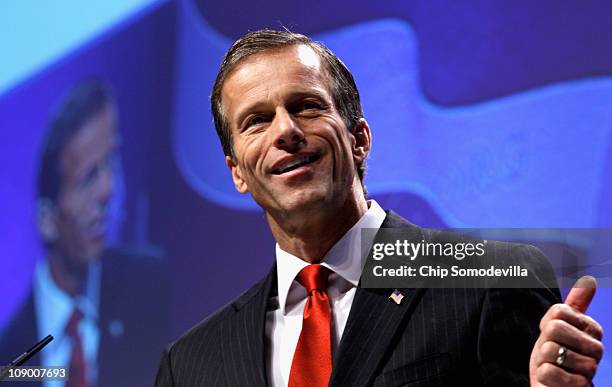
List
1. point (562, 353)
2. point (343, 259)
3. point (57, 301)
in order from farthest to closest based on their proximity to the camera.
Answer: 1. point (57, 301)
2. point (343, 259)
3. point (562, 353)

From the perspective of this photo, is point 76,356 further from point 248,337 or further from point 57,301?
point 248,337

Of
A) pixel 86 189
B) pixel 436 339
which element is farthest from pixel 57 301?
pixel 436 339

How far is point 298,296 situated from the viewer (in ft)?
7.10

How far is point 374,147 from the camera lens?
11.0ft

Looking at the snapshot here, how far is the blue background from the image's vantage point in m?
3.07

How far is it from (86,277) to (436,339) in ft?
6.95

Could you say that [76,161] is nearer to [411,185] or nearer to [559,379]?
[411,185]

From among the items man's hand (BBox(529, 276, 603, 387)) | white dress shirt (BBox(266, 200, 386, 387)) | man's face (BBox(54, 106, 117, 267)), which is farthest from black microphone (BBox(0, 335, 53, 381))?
man's face (BBox(54, 106, 117, 267))

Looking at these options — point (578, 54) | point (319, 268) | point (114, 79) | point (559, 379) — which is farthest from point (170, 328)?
point (559, 379)

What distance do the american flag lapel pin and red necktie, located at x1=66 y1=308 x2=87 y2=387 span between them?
1917 millimetres

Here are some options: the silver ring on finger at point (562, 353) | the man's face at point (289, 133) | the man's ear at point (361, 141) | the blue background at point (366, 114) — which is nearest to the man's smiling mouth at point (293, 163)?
the man's face at point (289, 133)

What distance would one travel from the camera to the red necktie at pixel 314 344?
6.43 ft

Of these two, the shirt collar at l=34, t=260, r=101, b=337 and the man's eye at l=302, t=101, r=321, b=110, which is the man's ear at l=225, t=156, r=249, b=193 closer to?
the man's eye at l=302, t=101, r=321, b=110

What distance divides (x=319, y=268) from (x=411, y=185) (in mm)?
1231
